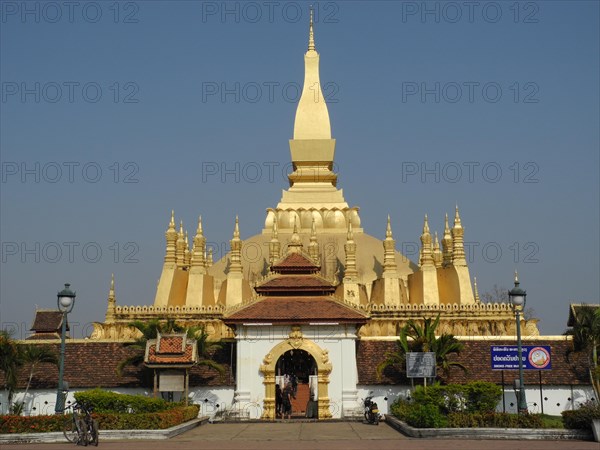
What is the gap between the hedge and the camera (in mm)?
22859

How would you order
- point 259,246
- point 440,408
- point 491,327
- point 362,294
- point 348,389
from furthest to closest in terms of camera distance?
point 259,246 < point 362,294 < point 491,327 < point 348,389 < point 440,408

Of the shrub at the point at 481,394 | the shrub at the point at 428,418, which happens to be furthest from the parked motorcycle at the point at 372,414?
the shrub at the point at 428,418

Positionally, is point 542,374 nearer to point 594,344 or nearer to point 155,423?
point 594,344

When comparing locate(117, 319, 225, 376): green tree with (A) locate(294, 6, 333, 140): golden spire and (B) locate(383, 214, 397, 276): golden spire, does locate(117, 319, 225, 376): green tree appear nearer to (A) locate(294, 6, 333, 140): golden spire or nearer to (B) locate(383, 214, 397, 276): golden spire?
(B) locate(383, 214, 397, 276): golden spire

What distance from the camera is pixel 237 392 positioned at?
31.2 m

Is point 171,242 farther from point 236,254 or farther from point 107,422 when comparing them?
point 107,422

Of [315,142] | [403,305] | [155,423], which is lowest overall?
[155,423]

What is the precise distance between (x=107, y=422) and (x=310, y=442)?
19.9 ft

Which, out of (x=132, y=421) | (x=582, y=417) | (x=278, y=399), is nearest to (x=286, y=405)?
(x=278, y=399)

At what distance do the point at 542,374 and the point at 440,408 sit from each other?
301 inches

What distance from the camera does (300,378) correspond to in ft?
118

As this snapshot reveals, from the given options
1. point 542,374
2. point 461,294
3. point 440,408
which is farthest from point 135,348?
point 461,294

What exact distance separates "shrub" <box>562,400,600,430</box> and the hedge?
10.9 metres

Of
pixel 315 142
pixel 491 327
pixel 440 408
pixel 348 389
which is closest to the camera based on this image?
pixel 440 408
